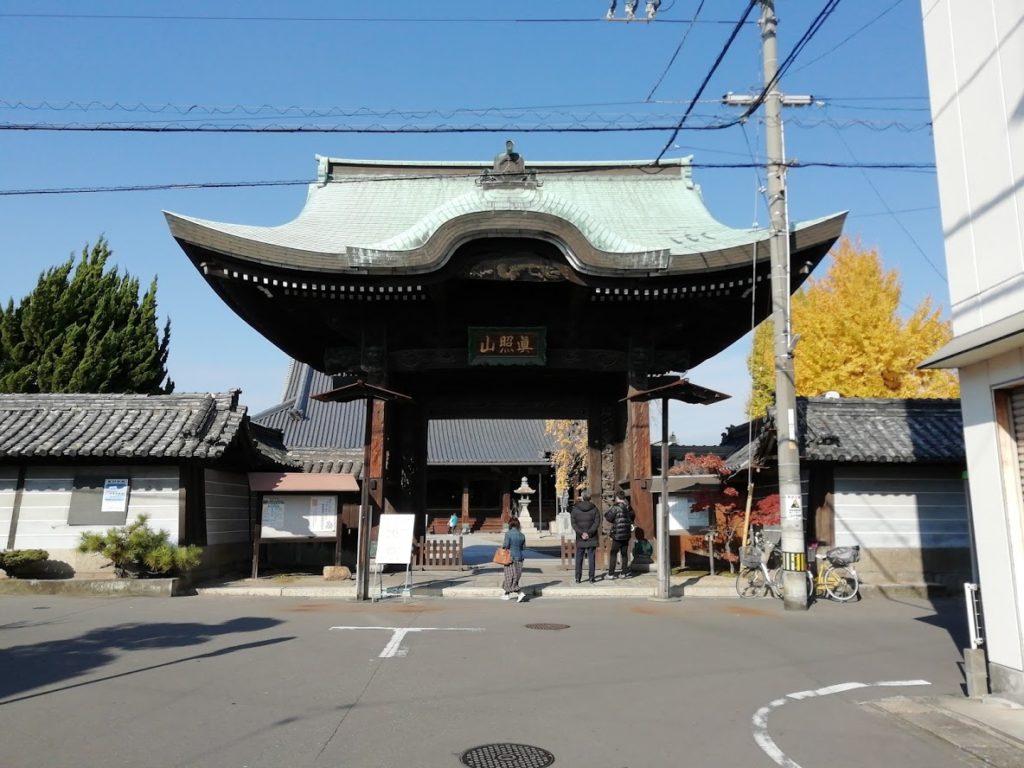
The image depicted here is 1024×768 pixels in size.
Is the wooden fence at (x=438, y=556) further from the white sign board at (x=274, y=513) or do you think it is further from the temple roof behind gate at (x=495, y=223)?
the temple roof behind gate at (x=495, y=223)

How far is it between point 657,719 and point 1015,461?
3.94m

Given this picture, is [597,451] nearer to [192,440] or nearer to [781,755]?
[192,440]

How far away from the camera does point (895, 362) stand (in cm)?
2652

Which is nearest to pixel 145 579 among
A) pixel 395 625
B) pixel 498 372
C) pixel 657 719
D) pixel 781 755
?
pixel 395 625

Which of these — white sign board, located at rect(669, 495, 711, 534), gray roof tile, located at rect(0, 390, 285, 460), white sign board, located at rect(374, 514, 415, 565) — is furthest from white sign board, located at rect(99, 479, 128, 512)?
white sign board, located at rect(669, 495, 711, 534)

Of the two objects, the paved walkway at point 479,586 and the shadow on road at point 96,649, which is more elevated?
the paved walkway at point 479,586

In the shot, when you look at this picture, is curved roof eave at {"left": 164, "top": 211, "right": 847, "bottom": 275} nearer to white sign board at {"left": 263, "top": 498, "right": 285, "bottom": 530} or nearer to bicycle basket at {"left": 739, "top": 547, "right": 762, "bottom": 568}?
white sign board at {"left": 263, "top": 498, "right": 285, "bottom": 530}

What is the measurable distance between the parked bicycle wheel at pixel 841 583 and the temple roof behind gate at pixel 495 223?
20.2 ft

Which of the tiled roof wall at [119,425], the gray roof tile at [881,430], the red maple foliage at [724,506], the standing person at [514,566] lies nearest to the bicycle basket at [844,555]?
the gray roof tile at [881,430]

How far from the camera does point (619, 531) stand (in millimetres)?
16047

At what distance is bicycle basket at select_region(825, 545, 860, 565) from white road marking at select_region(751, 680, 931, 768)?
6.03m

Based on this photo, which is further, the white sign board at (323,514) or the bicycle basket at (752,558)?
the white sign board at (323,514)

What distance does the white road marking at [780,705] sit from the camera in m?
5.24

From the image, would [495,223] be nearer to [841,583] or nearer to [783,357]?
[783,357]
